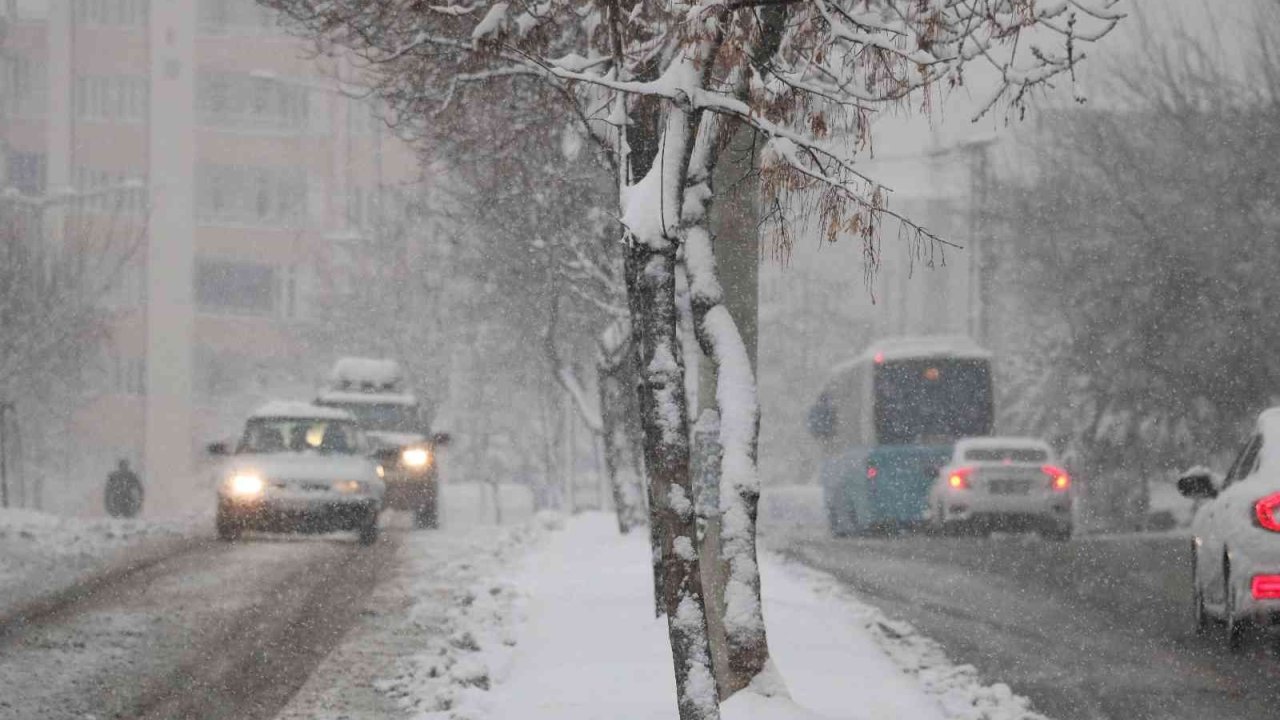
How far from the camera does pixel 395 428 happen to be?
31.0 metres

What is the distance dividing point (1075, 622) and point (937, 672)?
3389 mm

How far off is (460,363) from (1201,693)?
45.2m

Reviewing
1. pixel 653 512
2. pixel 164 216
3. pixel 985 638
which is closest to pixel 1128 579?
pixel 985 638

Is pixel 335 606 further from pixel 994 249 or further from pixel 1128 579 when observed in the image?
pixel 994 249

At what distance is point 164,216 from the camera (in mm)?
65062

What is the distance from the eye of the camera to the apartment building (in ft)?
210

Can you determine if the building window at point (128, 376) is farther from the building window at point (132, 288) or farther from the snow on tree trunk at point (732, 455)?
the snow on tree trunk at point (732, 455)

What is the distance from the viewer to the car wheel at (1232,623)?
11.8 meters

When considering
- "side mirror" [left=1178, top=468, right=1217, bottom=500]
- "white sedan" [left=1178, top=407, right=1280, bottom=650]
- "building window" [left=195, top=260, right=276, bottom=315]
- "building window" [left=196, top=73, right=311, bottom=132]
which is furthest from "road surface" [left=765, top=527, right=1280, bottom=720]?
"building window" [left=196, top=73, right=311, bottom=132]

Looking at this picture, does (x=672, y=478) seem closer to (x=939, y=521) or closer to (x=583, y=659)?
(x=583, y=659)

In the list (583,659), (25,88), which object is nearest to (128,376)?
(25,88)

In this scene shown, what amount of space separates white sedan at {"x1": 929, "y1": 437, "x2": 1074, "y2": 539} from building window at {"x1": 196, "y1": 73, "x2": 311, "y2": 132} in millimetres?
44744

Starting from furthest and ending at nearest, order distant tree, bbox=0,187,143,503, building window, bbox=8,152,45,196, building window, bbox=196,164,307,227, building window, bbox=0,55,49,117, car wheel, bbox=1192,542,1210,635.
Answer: building window, bbox=196,164,307,227, building window, bbox=0,55,49,117, building window, bbox=8,152,45,196, distant tree, bbox=0,187,143,503, car wheel, bbox=1192,542,1210,635

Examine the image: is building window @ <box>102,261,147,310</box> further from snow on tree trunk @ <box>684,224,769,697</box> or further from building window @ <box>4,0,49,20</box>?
snow on tree trunk @ <box>684,224,769,697</box>
